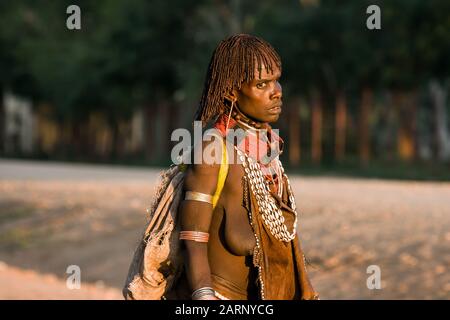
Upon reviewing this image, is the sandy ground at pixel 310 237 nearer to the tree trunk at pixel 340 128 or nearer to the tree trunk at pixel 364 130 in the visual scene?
the tree trunk at pixel 364 130

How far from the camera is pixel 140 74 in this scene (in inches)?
1797

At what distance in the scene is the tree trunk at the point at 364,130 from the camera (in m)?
33.1

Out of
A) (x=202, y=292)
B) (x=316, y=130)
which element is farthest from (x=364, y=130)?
(x=202, y=292)

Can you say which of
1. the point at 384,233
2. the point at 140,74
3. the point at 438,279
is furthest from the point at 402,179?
the point at 140,74

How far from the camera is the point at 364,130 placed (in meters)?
33.6

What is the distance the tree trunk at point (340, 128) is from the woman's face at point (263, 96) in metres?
30.2

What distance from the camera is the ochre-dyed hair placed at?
164 inches

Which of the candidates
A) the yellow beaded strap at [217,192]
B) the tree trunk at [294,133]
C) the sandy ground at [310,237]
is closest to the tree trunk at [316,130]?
the tree trunk at [294,133]

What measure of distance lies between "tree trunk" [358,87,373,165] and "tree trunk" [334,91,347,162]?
62cm

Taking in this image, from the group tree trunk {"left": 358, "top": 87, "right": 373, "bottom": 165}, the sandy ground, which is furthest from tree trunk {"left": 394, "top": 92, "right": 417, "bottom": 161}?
the sandy ground

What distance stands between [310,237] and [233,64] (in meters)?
10.6

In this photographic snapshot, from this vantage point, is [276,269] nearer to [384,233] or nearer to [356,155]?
[384,233]

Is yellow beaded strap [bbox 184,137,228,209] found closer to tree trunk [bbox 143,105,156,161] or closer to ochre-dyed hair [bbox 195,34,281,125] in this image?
ochre-dyed hair [bbox 195,34,281,125]

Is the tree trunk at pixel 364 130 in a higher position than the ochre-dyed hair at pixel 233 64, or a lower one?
lower
